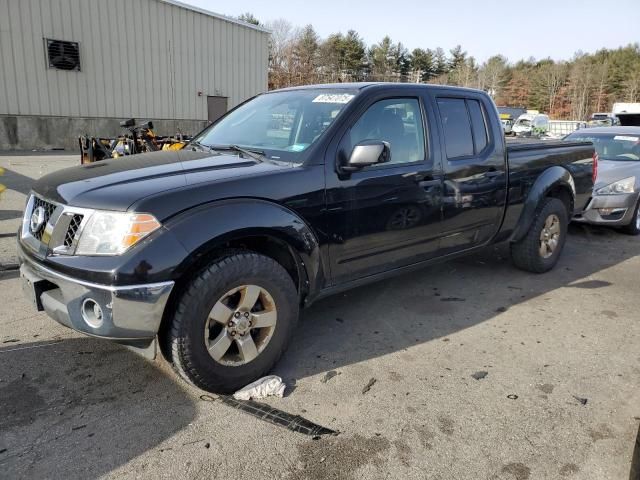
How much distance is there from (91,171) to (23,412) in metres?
1.40

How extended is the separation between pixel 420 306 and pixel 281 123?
194cm

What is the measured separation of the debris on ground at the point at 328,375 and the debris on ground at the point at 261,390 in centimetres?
Result: 27

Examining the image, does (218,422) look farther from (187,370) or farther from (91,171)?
(91,171)

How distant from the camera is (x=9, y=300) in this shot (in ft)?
13.4

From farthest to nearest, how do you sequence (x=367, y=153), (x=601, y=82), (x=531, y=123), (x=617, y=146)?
1. (x=601, y=82)
2. (x=531, y=123)
3. (x=617, y=146)
4. (x=367, y=153)

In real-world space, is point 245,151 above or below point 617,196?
above

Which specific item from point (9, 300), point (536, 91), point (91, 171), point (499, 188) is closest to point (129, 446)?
point (91, 171)

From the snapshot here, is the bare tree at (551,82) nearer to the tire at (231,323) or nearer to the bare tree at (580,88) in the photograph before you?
the bare tree at (580,88)

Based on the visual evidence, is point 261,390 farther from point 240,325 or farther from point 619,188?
point 619,188

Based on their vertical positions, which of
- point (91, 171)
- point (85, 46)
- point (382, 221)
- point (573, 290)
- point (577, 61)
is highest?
point (577, 61)

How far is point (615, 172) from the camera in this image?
714 cm

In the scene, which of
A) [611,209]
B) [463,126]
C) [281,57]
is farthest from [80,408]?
[281,57]

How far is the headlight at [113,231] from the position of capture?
2.44 m

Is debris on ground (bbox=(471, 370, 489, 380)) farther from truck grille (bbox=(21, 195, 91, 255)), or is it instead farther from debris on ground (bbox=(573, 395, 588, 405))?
truck grille (bbox=(21, 195, 91, 255))
